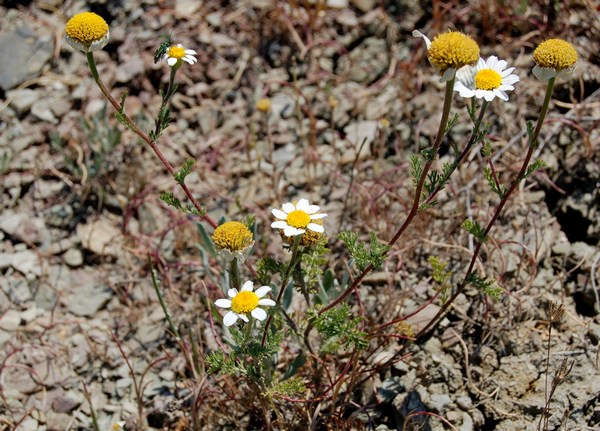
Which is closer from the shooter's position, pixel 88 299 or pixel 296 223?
pixel 296 223

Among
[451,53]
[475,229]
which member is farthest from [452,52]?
[475,229]

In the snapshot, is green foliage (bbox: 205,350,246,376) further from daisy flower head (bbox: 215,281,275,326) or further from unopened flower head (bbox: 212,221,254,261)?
unopened flower head (bbox: 212,221,254,261)

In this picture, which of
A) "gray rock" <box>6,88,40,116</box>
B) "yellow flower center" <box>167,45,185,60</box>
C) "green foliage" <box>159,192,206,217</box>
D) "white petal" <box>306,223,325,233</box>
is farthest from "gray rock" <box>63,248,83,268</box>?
"white petal" <box>306,223,325,233</box>

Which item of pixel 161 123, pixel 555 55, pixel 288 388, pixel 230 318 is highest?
pixel 161 123

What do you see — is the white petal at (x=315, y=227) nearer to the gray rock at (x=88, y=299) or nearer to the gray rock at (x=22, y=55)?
the gray rock at (x=88, y=299)

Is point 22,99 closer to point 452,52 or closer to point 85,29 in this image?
point 85,29

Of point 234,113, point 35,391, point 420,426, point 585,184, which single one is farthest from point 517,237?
point 35,391
